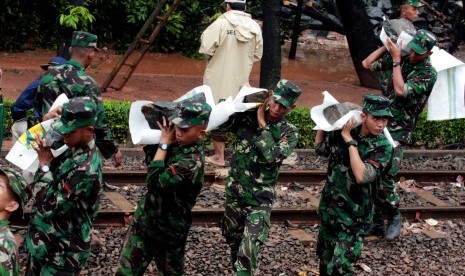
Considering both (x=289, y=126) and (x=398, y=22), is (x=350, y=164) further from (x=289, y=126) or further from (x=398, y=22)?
(x=398, y=22)

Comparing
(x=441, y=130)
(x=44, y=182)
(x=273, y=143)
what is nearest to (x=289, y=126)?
(x=273, y=143)

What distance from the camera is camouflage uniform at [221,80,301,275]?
300 inches

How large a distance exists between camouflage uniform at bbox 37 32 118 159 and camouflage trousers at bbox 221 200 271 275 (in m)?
1.29

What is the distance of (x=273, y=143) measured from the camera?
768 centimetres

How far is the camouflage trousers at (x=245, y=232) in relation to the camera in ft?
24.9

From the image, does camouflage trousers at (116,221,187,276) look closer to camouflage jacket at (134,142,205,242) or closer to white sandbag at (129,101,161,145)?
camouflage jacket at (134,142,205,242)

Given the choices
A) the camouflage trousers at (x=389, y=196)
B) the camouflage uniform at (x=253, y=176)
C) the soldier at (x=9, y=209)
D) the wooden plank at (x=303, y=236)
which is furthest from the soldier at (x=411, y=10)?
the soldier at (x=9, y=209)

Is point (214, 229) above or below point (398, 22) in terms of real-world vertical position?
below

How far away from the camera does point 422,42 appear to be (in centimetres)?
941

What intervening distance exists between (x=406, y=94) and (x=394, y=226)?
1480 mm

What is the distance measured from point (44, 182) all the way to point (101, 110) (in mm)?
1808

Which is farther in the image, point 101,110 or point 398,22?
point 398,22

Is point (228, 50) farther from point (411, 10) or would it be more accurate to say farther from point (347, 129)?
point (347, 129)

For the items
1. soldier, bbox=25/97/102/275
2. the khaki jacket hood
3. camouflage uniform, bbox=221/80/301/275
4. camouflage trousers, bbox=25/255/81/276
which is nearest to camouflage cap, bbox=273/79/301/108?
camouflage uniform, bbox=221/80/301/275
